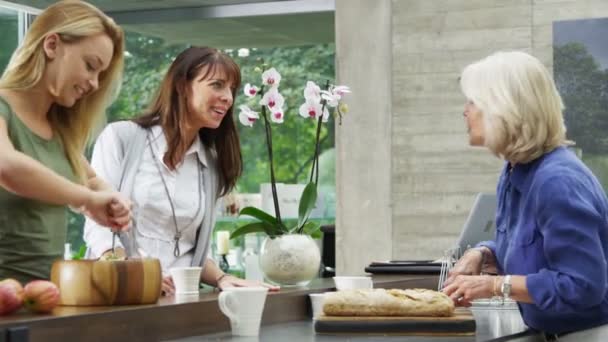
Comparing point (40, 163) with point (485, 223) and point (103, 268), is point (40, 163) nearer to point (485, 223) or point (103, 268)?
point (103, 268)

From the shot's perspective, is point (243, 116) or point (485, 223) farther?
point (485, 223)

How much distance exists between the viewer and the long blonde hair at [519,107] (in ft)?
8.81

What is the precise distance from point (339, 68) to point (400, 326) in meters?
4.52

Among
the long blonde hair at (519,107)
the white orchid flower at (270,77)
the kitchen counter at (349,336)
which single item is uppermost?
the white orchid flower at (270,77)

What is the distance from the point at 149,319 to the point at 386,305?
0.60 m

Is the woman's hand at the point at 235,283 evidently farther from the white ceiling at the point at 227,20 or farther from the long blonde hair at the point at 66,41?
the white ceiling at the point at 227,20

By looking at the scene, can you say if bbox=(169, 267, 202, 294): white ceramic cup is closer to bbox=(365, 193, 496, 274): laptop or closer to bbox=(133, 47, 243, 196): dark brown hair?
bbox=(133, 47, 243, 196): dark brown hair

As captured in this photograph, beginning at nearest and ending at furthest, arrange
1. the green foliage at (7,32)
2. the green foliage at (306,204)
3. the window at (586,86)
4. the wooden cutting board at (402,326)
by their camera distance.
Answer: the wooden cutting board at (402,326)
the green foliage at (306,204)
the window at (586,86)
the green foliage at (7,32)

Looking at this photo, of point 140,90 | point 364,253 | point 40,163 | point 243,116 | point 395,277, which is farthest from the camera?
point 140,90

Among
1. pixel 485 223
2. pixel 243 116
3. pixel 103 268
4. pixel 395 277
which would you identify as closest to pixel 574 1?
pixel 485 223

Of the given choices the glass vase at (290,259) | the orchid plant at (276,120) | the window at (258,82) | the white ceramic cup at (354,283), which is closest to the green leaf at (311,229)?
the orchid plant at (276,120)

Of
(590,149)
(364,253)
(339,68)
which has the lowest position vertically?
(364,253)

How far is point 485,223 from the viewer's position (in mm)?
4355

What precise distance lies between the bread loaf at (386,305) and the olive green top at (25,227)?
741mm
